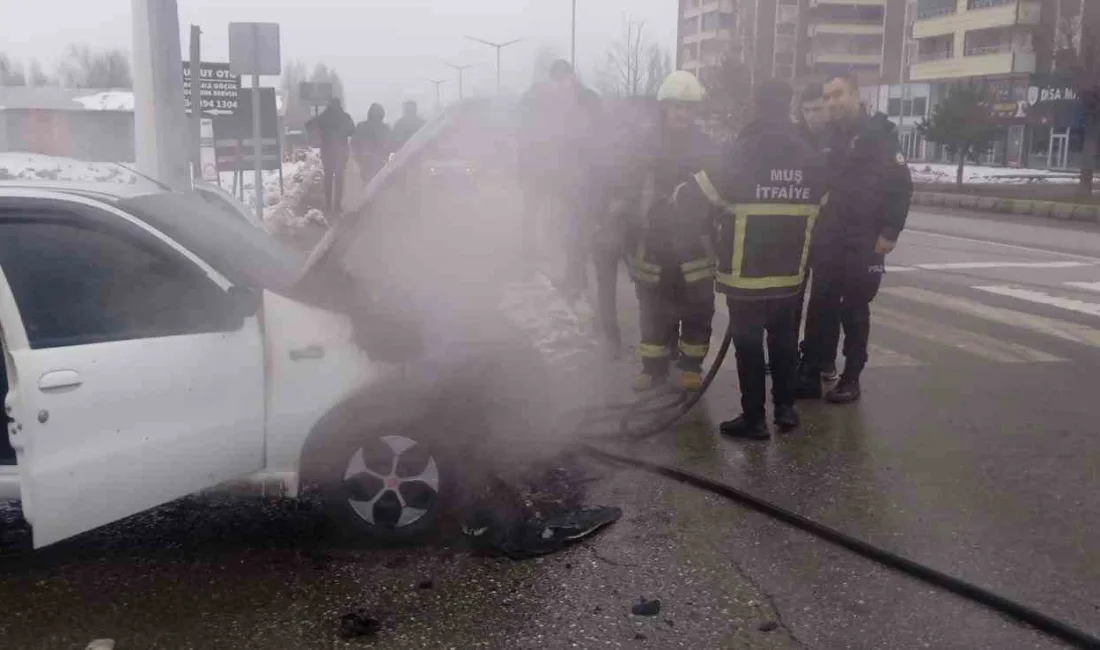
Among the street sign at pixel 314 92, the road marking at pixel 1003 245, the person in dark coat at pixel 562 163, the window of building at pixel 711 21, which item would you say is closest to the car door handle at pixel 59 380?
Result: the person in dark coat at pixel 562 163

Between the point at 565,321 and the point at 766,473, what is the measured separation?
10.5ft

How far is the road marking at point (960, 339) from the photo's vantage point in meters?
7.61

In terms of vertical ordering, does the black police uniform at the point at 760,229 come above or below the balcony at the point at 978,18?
below

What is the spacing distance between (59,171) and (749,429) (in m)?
3.52

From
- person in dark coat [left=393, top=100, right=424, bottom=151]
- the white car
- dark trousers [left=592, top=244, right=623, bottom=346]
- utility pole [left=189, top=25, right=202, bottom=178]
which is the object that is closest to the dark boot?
dark trousers [left=592, top=244, right=623, bottom=346]

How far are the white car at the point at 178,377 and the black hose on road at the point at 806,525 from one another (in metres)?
1.35

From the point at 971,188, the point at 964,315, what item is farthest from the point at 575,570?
the point at 971,188

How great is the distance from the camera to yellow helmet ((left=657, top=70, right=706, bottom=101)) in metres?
6.15

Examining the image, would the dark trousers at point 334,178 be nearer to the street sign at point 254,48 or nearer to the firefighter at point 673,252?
the street sign at point 254,48

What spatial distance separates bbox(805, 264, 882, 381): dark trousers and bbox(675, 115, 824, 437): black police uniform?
30.7 inches

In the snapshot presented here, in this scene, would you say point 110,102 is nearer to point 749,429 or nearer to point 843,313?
point 843,313

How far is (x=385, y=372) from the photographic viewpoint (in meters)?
4.02

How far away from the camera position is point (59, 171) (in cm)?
465

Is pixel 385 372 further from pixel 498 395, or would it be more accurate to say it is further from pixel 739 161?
pixel 739 161
